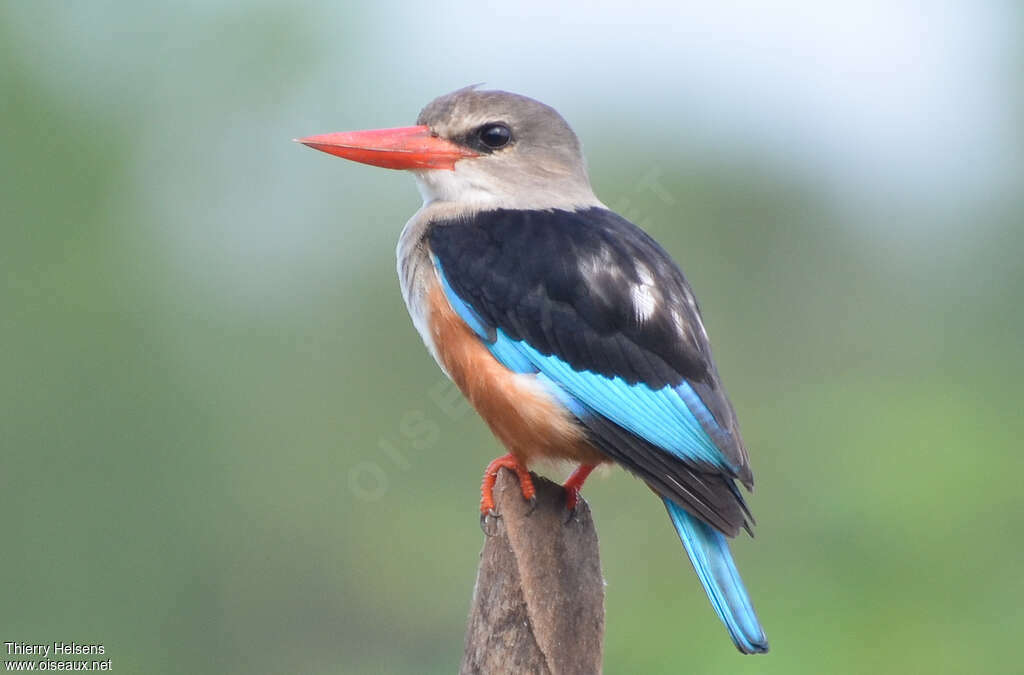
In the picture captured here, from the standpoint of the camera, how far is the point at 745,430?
22.1ft

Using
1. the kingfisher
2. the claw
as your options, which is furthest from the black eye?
the claw

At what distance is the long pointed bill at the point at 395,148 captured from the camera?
4090 mm

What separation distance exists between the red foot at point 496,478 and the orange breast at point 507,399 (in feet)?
0.24

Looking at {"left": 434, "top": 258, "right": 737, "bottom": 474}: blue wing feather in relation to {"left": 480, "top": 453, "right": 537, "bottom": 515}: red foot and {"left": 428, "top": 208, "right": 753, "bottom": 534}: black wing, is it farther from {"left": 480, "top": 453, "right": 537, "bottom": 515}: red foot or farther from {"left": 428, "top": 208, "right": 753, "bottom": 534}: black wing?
{"left": 480, "top": 453, "right": 537, "bottom": 515}: red foot

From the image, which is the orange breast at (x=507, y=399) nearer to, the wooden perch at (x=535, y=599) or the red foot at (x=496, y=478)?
the red foot at (x=496, y=478)

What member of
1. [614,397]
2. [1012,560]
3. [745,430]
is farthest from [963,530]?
[614,397]

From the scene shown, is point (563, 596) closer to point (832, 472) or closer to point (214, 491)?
point (832, 472)

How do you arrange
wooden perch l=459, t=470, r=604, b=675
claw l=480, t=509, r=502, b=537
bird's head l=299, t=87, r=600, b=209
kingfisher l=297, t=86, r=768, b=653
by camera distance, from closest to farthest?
1. wooden perch l=459, t=470, r=604, b=675
2. claw l=480, t=509, r=502, b=537
3. kingfisher l=297, t=86, r=768, b=653
4. bird's head l=299, t=87, r=600, b=209

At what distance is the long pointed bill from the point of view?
409 cm

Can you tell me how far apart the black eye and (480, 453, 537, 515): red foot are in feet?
3.98

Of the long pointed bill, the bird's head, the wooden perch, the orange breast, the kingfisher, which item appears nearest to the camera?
the wooden perch

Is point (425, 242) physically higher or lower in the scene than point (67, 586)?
higher

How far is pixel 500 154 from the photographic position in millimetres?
4445

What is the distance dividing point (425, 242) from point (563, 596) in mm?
1421
